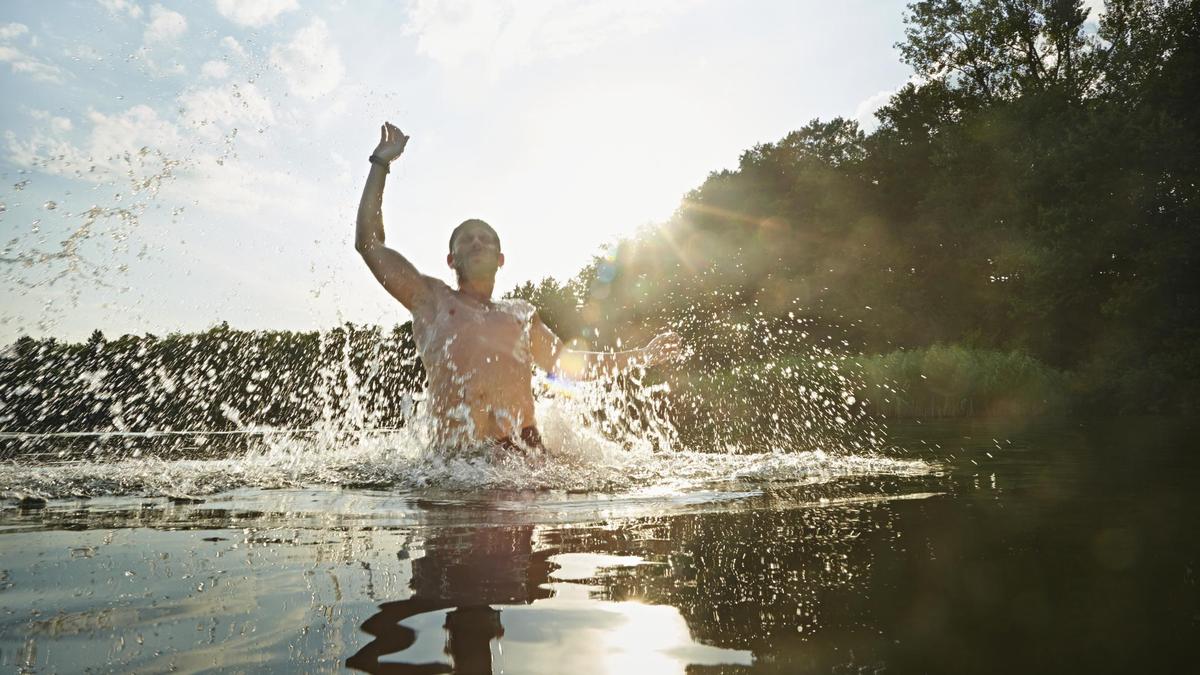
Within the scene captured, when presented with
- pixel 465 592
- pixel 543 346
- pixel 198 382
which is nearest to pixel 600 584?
pixel 465 592

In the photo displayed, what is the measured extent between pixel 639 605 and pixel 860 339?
3767 centimetres

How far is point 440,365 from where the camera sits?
5.83 metres

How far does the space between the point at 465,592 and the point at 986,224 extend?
111 ft

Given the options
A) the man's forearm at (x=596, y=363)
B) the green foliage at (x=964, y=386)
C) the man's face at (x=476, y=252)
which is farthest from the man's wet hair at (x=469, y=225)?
the green foliage at (x=964, y=386)

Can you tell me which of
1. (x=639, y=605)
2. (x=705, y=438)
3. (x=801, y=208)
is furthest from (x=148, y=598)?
(x=801, y=208)

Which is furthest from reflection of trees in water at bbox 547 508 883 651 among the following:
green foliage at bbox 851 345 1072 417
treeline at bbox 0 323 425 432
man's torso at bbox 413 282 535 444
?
green foliage at bbox 851 345 1072 417

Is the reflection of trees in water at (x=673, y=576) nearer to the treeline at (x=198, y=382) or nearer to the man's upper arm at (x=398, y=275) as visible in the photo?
the man's upper arm at (x=398, y=275)

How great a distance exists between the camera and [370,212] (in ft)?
19.1

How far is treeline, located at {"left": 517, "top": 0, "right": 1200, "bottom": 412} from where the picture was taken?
2183 cm

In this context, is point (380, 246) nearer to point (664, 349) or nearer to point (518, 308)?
point (518, 308)

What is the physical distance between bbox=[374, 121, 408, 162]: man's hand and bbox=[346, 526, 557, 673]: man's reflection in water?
11.0 feet

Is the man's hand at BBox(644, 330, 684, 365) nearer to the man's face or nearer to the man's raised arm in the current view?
the man's face

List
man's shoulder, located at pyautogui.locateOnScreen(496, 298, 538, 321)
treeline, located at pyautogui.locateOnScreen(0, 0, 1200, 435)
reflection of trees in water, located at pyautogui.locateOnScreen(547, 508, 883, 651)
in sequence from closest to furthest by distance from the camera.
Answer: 1. reflection of trees in water, located at pyautogui.locateOnScreen(547, 508, 883, 651)
2. man's shoulder, located at pyautogui.locateOnScreen(496, 298, 538, 321)
3. treeline, located at pyautogui.locateOnScreen(0, 0, 1200, 435)

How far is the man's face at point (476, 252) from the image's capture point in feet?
20.0
